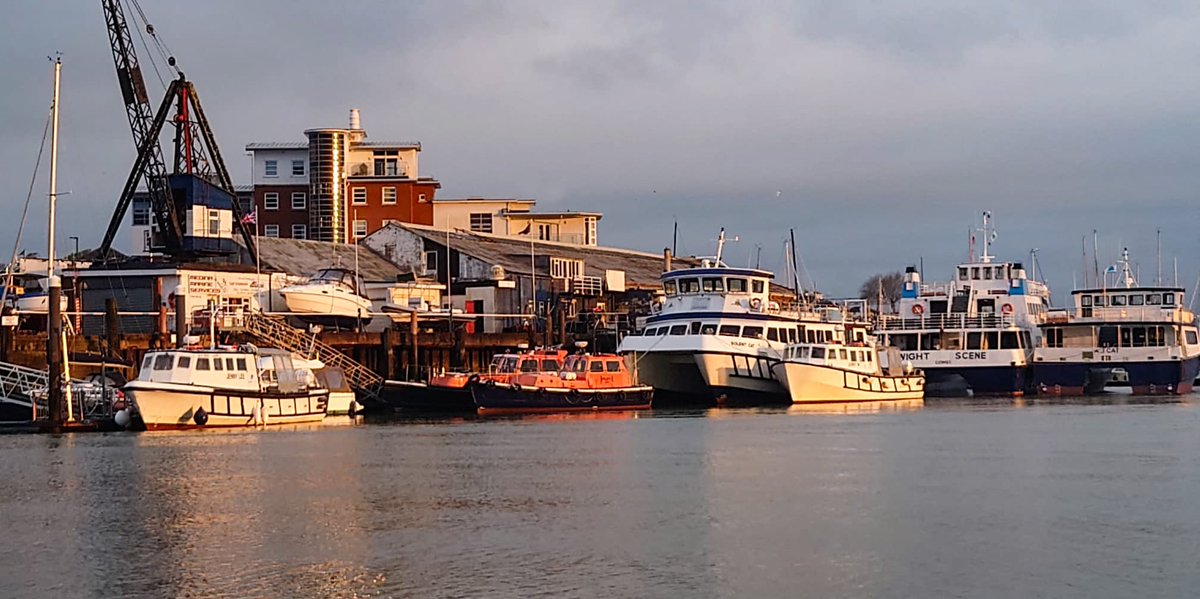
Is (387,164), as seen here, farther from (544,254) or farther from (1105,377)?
(1105,377)

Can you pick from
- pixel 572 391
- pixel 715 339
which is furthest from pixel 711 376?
pixel 572 391

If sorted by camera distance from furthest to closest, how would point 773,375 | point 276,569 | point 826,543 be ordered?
point 773,375 < point 826,543 < point 276,569

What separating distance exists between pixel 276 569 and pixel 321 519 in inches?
213

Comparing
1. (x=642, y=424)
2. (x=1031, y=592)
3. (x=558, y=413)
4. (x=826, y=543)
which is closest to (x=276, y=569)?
(x=826, y=543)

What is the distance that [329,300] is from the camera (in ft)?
238

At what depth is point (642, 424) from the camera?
57062 mm

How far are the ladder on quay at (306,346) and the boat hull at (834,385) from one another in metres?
17.3

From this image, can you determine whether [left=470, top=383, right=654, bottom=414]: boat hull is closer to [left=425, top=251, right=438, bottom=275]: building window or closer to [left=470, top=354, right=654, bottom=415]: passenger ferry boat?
[left=470, top=354, right=654, bottom=415]: passenger ferry boat

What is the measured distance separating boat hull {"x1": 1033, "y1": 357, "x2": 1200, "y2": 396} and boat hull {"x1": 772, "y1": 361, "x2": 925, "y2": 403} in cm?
999

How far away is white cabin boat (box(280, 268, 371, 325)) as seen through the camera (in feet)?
235

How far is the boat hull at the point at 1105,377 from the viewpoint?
3231 inches

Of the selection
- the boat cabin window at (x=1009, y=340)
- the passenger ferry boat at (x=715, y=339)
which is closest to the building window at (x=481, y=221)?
the boat cabin window at (x=1009, y=340)

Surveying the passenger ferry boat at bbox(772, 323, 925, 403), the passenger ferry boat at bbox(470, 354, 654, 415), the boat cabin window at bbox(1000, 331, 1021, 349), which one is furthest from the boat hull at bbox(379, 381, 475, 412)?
the boat cabin window at bbox(1000, 331, 1021, 349)

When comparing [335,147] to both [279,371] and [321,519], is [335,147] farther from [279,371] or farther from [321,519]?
[321,519]
